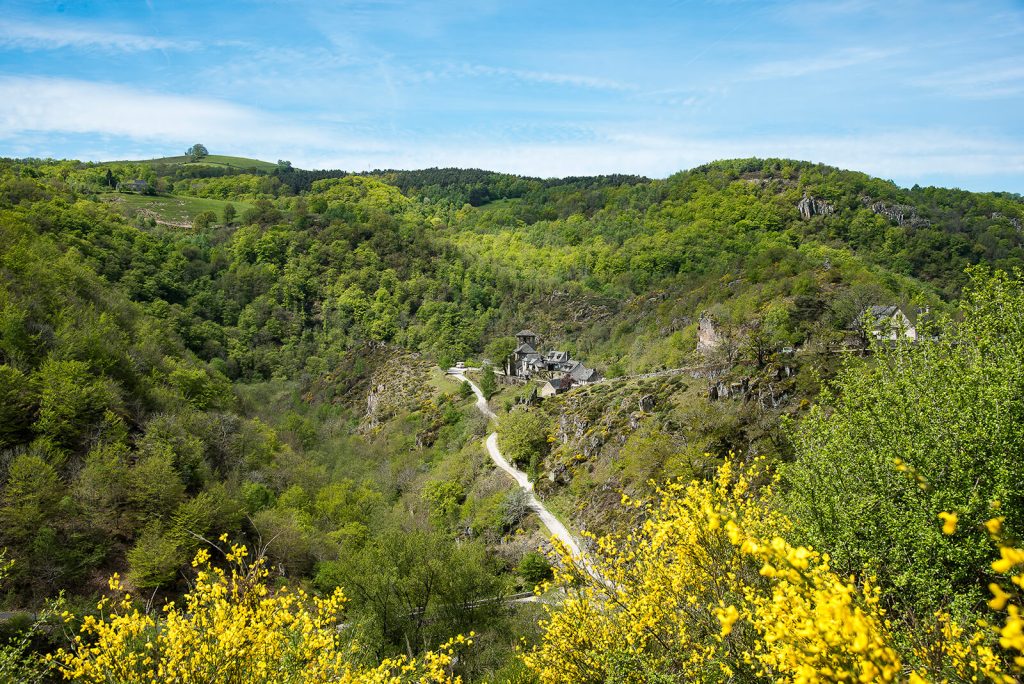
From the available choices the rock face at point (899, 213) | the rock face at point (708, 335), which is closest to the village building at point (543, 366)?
the rock face at point (708, 335)

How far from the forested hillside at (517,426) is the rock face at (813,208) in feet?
3.08

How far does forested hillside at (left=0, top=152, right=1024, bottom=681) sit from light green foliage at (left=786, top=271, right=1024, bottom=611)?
9 centimetres

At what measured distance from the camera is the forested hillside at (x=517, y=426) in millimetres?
11109

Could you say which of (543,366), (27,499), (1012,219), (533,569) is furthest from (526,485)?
(1012,219)

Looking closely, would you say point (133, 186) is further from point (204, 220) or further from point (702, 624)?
point (702, 624)

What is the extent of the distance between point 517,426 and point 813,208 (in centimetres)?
11336

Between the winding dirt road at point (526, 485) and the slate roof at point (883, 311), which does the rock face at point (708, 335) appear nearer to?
the slate roof at point (883, 311)

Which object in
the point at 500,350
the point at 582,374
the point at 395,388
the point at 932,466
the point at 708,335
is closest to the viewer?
the point at 932,466

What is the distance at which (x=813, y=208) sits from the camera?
128500 mm

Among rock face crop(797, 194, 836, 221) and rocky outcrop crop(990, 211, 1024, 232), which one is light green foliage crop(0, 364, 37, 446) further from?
rocky outcrop crop(990, 211, 1024, 232)

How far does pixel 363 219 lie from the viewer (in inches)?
5477

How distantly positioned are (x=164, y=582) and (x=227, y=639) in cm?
2214

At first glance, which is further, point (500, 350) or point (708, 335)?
point (500, 350)

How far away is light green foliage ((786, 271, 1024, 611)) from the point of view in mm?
11227
